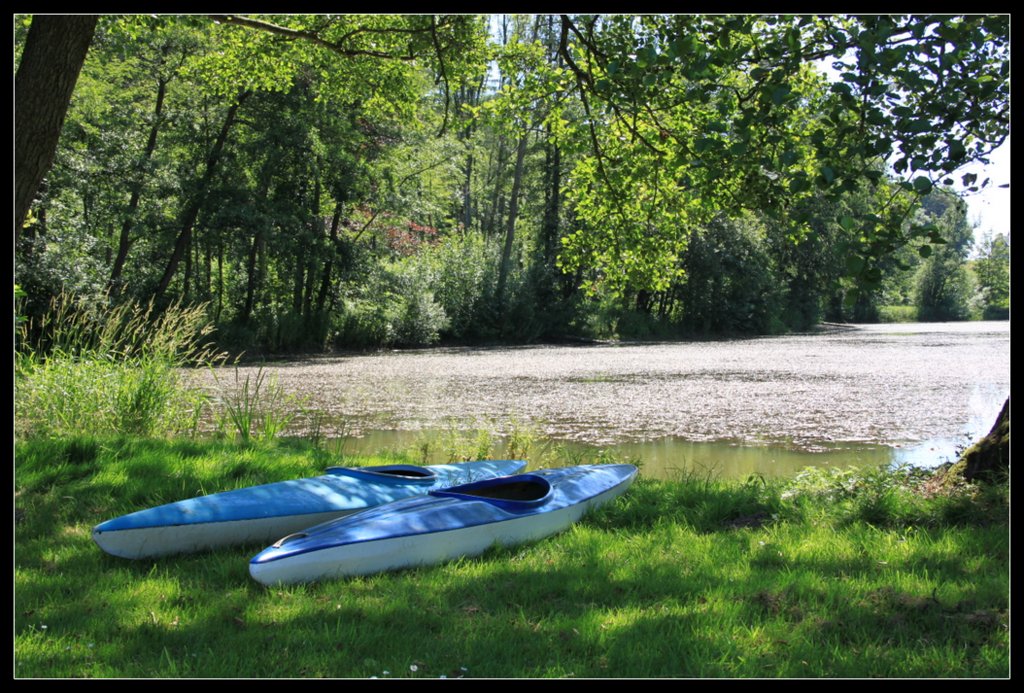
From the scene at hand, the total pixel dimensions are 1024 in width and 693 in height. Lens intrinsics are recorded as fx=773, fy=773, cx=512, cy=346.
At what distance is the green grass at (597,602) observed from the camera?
7.20ft

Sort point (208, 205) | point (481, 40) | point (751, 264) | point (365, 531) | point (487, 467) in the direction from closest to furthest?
point (365, 531) < point (487, 467) < point (481, 40) < point (208, 205) < point (751, 264)

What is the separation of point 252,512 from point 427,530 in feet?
2.75

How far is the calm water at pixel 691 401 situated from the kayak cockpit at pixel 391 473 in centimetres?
211

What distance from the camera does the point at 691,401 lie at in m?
9.21

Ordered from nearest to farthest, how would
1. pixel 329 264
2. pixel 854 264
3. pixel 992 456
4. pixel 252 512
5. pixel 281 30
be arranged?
pixel 854 264 < pixel 252 512 < pixel 992 456 < pixel 281 30 < pixel 329 264

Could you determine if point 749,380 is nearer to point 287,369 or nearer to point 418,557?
point 287,369

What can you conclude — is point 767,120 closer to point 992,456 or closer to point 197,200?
point 992,456

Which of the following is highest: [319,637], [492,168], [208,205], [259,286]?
[492,168]

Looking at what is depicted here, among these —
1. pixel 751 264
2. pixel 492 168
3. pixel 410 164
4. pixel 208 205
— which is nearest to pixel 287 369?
pixel 208 205

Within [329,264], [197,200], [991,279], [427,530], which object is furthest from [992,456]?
[991,279]

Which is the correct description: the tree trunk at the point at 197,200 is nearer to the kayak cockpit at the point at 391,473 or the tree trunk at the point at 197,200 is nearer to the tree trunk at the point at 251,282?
the tree trunk at the point at 251,282

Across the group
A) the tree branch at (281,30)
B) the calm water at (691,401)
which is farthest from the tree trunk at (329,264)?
the tree branch at (281,30)

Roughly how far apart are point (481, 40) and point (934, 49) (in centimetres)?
527

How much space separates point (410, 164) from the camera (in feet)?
59.9
